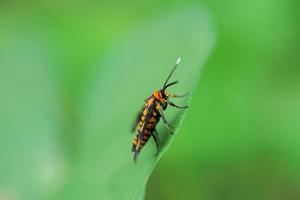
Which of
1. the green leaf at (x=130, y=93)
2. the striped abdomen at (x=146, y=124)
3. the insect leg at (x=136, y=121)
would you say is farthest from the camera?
the insect leg at (x=136, y=121)

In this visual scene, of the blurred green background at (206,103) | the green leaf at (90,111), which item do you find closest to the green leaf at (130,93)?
the green leaf at (90,111)

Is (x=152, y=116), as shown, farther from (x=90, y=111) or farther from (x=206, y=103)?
(x=206, y=103)

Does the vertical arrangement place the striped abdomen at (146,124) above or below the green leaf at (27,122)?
above

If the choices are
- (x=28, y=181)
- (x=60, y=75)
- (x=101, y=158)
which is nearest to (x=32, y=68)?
(x=60, y=75)

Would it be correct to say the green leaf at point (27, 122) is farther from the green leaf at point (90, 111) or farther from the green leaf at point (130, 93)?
the green leaf at point (130, 93)

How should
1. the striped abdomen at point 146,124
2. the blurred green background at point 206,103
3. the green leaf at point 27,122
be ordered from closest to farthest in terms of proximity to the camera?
the striped abdomen at point 146,124, the green leaf at point 27,122, the blurred green background at point 206,103

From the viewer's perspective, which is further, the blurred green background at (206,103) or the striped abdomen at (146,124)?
the blurred green background at (206,103)

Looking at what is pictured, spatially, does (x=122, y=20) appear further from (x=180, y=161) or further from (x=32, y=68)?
(x=180, y=161)
